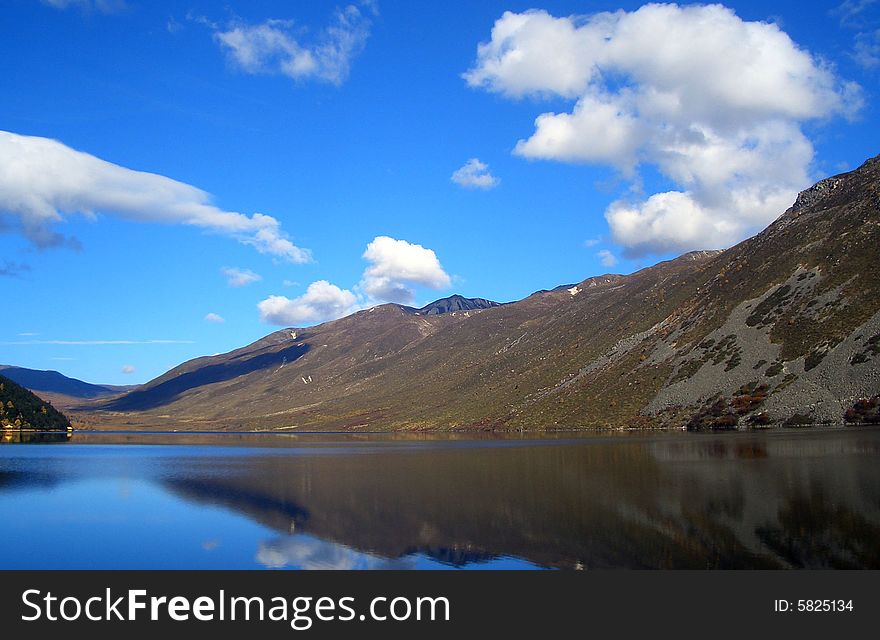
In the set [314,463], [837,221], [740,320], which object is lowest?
[314,463]

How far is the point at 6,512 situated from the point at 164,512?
988 centimetres

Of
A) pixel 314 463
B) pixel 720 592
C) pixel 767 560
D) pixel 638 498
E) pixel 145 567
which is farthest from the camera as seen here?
pixel 314 463

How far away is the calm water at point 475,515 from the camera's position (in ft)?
102

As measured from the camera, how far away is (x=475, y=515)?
42.5m

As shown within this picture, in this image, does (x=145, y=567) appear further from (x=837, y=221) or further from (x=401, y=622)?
(x=837, y=221)

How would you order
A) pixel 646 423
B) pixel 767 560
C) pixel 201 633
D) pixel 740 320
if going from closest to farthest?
pixel 201 633, pixel 767 560, pixel 646 423, pixel 740 320

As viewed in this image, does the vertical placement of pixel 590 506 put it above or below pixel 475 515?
above

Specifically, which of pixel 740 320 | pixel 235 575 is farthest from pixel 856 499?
pixel 740 320

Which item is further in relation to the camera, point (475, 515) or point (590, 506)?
point (590, 506)

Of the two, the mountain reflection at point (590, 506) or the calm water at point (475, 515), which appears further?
the calm water at point (475, 515)

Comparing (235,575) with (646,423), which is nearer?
(235,575)

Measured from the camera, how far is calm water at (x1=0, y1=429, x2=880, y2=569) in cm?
3094

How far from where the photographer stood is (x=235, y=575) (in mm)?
28656

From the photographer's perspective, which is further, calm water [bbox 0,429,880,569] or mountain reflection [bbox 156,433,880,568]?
calm water [bbox 0,429,880,569]
